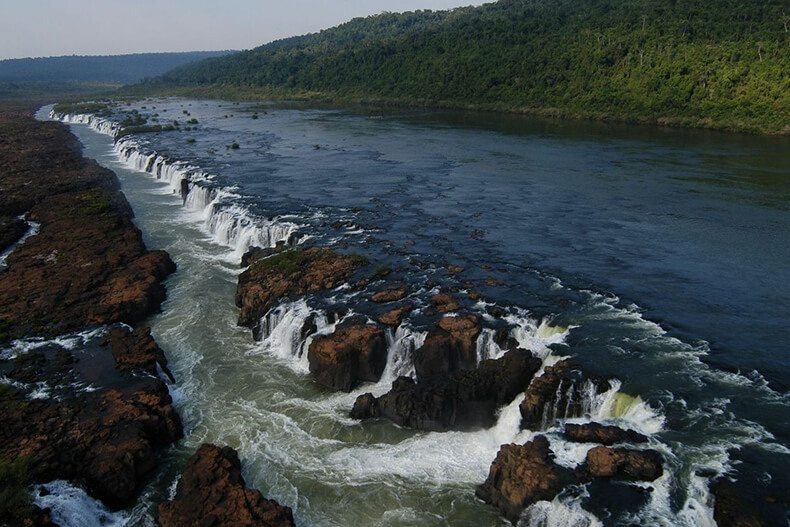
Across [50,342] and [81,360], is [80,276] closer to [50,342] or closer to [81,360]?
[50,342]

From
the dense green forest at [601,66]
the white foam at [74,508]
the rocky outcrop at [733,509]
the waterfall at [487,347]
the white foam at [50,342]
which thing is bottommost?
the white foam at [74,508]

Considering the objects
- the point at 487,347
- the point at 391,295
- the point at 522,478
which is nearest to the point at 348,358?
the point at 391,295

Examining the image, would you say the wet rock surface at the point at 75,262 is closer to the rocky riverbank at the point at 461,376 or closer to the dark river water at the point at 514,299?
the dark river water at the point at 514,299

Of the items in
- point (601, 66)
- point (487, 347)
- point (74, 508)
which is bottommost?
point (74, 508)

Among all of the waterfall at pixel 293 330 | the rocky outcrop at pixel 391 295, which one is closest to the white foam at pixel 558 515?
the waterfall at pixel 293 330

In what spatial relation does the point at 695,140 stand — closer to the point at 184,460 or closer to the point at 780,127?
the point at 780,127

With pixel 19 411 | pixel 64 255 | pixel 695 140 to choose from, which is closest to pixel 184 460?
pixel 19 411
